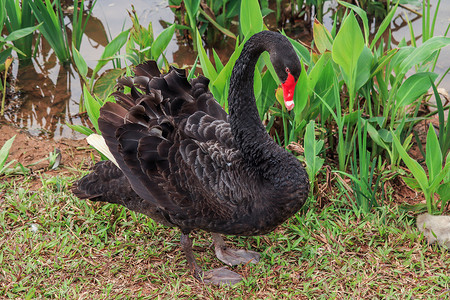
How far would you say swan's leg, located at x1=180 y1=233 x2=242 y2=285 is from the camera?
117 inches

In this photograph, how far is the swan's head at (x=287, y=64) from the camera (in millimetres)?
2486

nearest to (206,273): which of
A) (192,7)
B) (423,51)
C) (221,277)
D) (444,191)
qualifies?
(221,277)

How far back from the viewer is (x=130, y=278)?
302cm

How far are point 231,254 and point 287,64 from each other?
1254 mm

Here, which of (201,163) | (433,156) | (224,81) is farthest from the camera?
(224,81)

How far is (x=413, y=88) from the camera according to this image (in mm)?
3248

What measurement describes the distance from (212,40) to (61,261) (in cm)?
322

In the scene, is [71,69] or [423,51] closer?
[423,51]

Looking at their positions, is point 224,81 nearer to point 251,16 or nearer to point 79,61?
point 251,16

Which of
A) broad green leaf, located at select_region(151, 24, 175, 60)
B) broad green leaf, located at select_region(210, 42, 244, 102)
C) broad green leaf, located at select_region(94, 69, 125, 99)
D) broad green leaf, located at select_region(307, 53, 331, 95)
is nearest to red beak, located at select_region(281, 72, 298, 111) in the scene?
broad green leaf, located at select_region(307, 53, 331, 95)

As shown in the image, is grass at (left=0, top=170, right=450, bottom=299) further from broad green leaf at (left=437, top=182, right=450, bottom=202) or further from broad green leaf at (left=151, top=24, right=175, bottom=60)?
broad green leaf at (left=151, top=24, right=175, bottom=60)

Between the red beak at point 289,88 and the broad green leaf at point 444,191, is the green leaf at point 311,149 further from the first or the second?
the broad green leaf at point 444,191

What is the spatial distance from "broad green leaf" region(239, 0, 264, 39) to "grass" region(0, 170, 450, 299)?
122 centimetres

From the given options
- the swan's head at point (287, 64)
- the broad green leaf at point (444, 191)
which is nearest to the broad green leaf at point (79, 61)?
the swan's head at point (287, 64)
